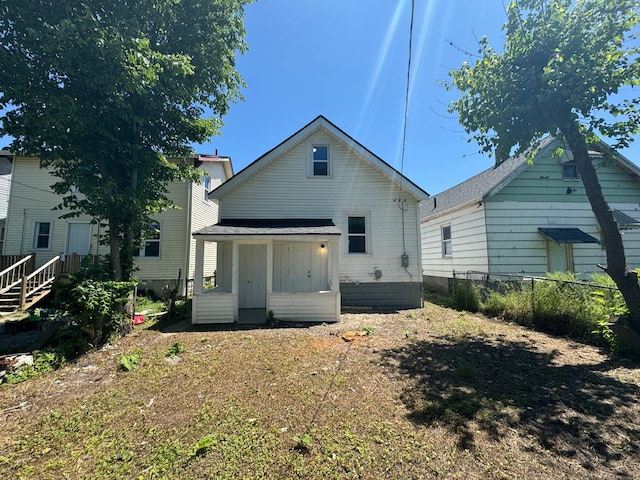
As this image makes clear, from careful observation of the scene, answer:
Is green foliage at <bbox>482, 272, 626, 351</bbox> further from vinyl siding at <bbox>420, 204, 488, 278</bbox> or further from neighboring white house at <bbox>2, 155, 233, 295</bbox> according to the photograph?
neighboring white house at <bbox>2, 155, 233, 295</bbox>

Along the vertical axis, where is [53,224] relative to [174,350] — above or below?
above

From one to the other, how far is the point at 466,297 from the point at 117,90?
12164 mm

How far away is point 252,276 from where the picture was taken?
10445 millimetres

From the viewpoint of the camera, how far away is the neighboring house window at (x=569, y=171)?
39.1 ft

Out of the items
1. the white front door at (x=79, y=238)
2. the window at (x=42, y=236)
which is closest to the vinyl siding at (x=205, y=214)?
the white front door at (x=79, y=238)

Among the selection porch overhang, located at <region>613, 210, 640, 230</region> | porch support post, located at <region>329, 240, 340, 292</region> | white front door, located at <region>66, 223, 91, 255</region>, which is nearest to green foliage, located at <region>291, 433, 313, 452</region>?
porch support post, located at <region>329, 240, 340, 292</region>

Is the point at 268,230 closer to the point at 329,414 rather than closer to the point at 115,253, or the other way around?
the point at 115,253

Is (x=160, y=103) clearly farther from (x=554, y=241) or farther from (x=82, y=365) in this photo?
(x=554, y=241)

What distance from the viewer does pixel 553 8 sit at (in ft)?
18.7

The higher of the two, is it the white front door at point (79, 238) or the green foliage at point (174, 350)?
the white front door at point (79, 238)

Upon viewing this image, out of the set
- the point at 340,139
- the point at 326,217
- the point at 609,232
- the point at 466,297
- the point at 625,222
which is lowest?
the point at 466,297

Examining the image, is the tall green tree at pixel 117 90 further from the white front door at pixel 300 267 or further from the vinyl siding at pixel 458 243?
the vinyl siding at pixel 458 243

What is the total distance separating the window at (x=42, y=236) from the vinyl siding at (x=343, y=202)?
9611 mm

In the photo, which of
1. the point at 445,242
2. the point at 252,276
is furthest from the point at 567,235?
the point at 252,276
